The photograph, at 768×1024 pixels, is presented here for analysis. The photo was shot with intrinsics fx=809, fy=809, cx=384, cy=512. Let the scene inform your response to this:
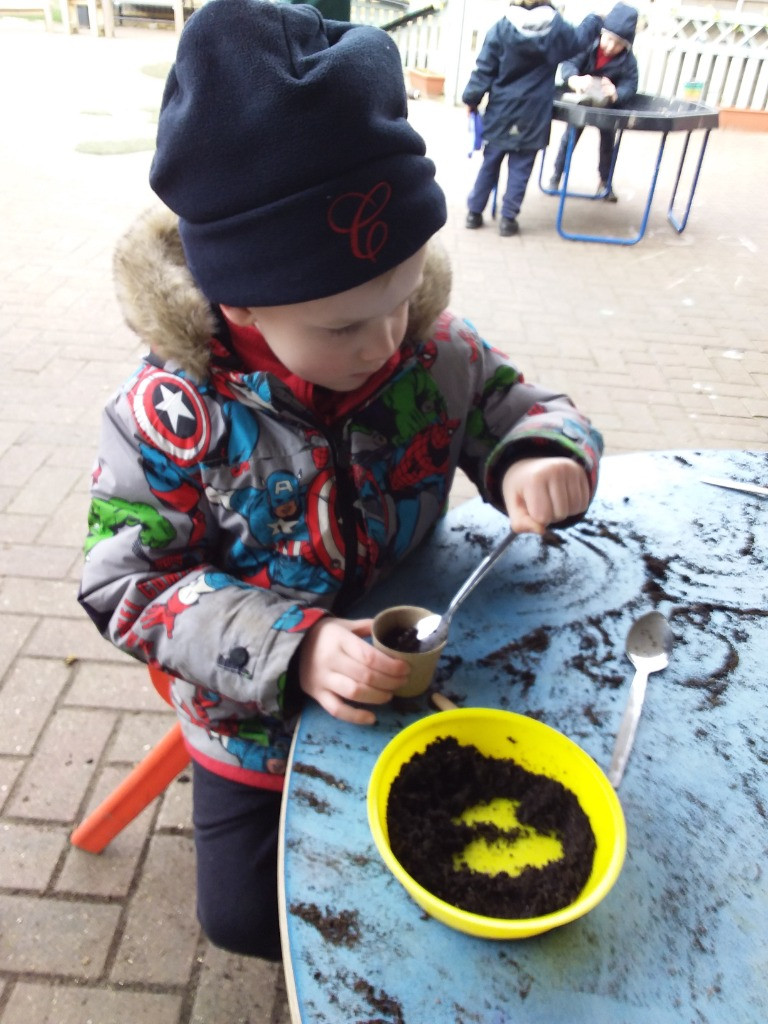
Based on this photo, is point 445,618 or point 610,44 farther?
point 610,44

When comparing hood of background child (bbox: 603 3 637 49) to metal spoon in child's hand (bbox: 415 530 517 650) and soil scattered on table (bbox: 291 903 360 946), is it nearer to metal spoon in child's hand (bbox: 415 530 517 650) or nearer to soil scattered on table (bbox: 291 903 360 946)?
metal spoon in child's hand (bbox: 415 530 517 650)

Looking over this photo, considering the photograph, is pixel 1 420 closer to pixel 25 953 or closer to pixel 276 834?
pixel 25 953

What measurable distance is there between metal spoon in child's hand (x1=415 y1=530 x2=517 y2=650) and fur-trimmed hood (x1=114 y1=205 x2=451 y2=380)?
1.66ft

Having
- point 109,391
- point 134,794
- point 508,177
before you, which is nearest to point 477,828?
point 134,794

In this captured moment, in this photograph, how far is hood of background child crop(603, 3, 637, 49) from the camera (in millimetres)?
6457

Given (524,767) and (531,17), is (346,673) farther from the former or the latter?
(531,17)

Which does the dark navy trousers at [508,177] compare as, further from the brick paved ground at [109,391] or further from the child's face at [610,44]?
the child's face at [610,44]

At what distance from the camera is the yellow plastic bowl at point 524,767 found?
0.79 metres

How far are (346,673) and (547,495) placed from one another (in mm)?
473

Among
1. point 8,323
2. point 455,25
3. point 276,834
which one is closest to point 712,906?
point 276,834

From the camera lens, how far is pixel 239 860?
1.38m

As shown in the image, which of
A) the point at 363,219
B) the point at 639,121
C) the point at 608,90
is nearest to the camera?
the point at 363,219

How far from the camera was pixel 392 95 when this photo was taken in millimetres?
1092

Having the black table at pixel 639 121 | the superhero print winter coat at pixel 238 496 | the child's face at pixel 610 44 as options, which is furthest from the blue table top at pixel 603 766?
the child's face at pixel 610 44
